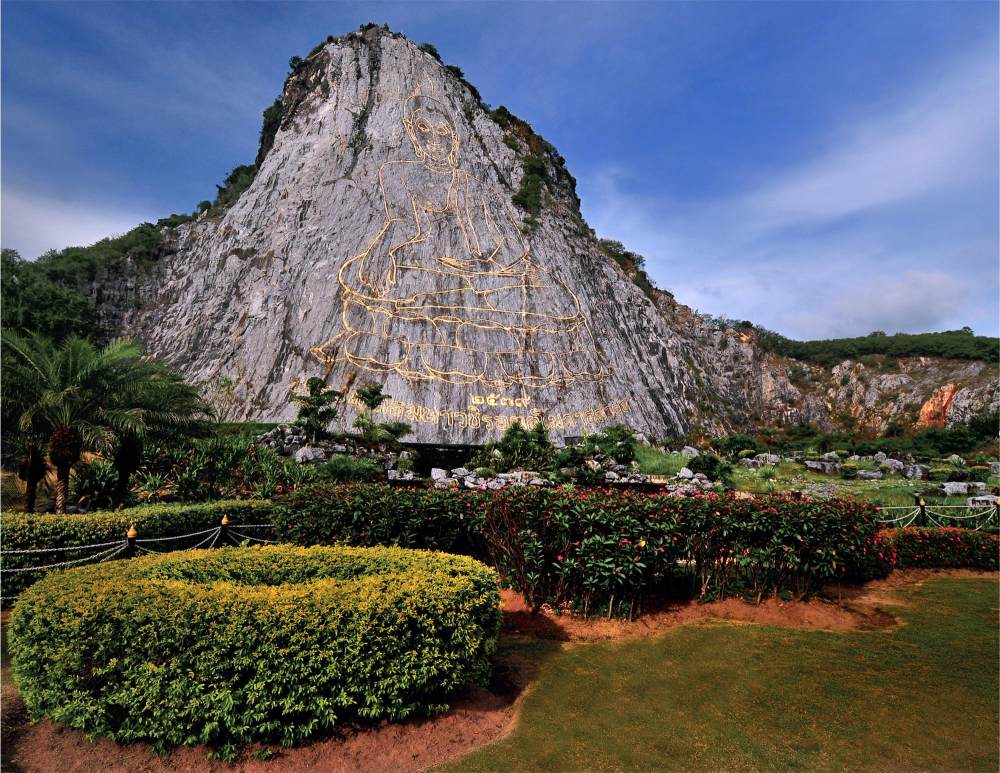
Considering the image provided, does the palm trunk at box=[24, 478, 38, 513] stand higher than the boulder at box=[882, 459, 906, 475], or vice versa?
the boulder at box=[882, 459, 906, 475]

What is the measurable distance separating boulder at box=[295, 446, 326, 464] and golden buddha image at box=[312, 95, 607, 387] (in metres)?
7.54

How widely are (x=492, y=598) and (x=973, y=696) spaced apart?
4369 millimetres

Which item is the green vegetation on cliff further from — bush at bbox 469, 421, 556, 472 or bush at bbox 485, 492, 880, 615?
bush at bbox 485, 492, 880, 615

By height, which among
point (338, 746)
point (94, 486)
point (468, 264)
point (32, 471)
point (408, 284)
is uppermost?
point (468, 264)

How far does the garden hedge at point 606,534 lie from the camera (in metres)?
7.06

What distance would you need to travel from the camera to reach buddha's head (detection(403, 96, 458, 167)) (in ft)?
106

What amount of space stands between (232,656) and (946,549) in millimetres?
12360

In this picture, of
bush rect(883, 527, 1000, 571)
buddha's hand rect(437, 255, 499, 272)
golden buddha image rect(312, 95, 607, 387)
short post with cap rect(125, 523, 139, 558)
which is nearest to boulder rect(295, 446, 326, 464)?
golden buddha image rect(312, 95, 607, 387)

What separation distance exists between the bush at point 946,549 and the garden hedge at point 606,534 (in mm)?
3154

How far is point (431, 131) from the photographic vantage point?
109 feet

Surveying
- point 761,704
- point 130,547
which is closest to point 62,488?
point 130,547

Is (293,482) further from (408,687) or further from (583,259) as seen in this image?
(583,259)

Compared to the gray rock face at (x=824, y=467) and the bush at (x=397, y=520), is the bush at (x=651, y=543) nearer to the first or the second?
the bush at (x=397, y=520)

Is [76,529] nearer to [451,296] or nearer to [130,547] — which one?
[130,547]
